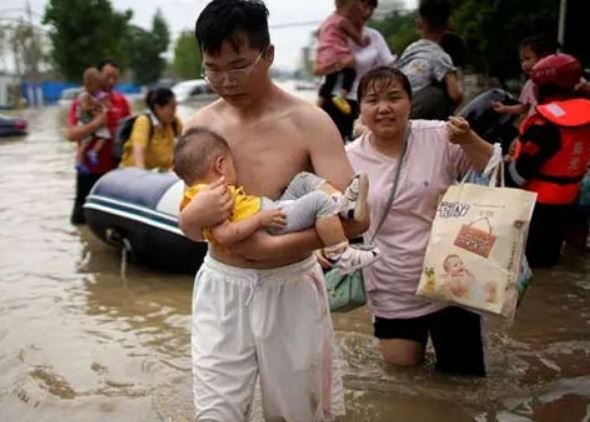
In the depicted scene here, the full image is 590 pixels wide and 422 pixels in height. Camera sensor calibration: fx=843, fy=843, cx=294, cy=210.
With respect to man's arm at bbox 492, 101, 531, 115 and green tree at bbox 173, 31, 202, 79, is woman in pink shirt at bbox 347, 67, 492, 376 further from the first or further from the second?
green tree at bbox 173, 31, 202, 79

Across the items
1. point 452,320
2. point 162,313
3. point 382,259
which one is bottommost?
point 162,313

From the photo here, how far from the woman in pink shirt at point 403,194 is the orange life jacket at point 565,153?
6.00 feet

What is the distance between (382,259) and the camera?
13.4 ft

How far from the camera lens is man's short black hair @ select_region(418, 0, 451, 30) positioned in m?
5.60

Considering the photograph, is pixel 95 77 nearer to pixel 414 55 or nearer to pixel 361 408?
pixel 414 55

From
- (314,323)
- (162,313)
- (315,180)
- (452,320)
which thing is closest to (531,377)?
(452,320)

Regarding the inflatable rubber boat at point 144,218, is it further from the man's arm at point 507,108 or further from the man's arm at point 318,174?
the man's arm at point 318,174

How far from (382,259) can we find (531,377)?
3.63 ft

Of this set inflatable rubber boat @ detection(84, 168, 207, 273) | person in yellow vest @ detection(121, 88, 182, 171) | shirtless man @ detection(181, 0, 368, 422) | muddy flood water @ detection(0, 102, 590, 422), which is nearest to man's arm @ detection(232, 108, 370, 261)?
shirtless man @ detection(181, 0, 368, 422)

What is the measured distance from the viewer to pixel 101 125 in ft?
27.9

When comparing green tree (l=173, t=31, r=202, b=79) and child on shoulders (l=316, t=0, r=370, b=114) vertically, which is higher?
child on shoulders (l=316, t=0, r=370, b=114)

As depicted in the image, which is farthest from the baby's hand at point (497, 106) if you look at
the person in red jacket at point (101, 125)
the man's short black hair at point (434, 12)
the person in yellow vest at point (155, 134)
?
the person in red jacket at point (101, 125)

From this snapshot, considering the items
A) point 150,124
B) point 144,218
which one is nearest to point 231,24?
point 144,218

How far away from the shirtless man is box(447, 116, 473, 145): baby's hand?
95 centimetres
